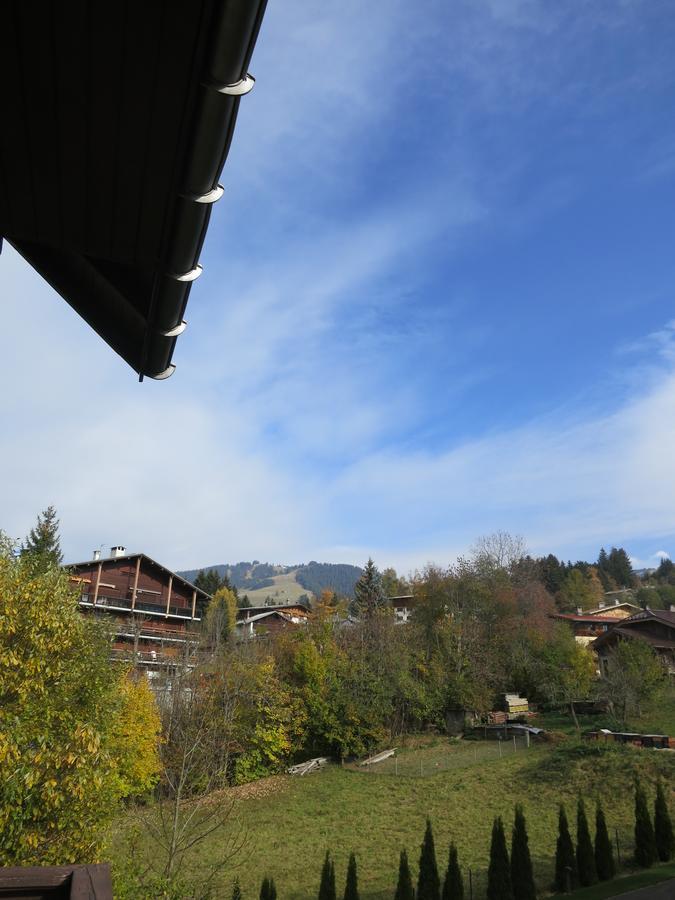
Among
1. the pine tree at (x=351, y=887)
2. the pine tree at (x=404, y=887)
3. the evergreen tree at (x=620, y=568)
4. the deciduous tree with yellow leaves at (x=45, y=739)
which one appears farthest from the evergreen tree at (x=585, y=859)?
the evergreen tree at (x=620, y=568)

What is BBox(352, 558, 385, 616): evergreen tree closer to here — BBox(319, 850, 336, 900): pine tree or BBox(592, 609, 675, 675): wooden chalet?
BBox(592, 609, 675, 675): wooden chalet

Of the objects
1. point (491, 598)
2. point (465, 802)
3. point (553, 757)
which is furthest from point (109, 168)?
point (491, 598)

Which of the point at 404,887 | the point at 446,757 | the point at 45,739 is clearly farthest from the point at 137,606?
the point at 45,739

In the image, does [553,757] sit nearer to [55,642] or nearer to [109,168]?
[55,642]

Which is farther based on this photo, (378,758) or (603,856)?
(378,758)

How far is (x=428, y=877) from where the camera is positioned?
48.3 ft

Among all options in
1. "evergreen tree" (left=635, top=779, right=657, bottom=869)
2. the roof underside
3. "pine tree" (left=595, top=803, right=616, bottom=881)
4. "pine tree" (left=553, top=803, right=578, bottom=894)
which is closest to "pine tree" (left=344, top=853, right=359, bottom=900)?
"pine tree" (left=553, top=803, right=578, bottom=894)

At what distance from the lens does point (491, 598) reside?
→ 145 ft

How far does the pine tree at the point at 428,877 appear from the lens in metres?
14.5

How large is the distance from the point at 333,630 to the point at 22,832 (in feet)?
107

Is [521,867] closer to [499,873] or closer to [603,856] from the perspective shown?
[499,873]

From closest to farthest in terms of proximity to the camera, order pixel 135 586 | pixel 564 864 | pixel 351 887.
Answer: pixel 351 887 < pixel 564 864 < pixel 135 586

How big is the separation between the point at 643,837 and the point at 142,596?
42.2 m

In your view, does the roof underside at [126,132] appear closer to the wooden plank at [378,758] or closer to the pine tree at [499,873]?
the pine tree at [499,873]
